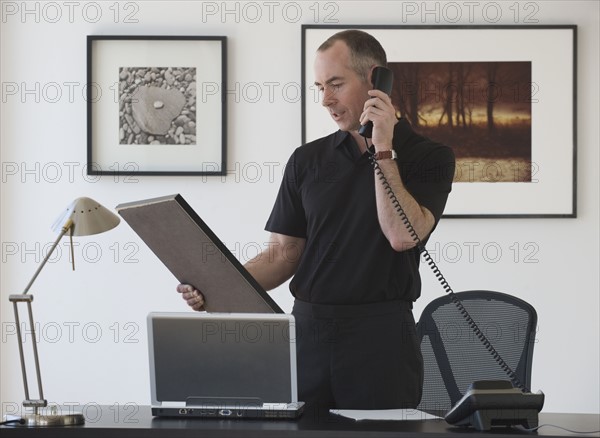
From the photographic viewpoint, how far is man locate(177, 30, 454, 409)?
7.68ft

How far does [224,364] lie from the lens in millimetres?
1960

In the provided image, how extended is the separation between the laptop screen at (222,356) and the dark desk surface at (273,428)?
0.22ft

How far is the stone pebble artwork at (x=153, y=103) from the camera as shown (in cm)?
364

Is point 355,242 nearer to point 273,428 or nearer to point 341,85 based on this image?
point 341,85

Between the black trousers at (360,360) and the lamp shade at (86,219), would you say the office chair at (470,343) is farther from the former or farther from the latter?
the lamp shade at (86,219)

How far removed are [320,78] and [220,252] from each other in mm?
720

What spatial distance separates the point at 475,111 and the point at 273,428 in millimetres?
2101

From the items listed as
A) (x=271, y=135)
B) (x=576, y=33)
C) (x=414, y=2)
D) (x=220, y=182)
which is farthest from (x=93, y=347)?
(x=576, y=33)

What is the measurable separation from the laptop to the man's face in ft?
2.57

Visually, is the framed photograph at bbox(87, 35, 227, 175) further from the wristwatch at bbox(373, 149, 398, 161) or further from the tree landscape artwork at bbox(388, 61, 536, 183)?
the wristwatch at bbox(373, 149, 398, 161)

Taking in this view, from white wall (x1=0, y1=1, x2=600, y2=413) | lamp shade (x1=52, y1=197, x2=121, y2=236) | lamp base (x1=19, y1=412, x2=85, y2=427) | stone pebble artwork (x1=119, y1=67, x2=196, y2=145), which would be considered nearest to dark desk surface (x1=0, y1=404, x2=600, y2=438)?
lamp base (x1=19, y1=412, x2=85, y2=427)

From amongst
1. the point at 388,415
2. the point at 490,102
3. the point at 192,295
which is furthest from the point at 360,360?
the point at 490,102

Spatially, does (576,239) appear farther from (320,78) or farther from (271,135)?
(320,78)

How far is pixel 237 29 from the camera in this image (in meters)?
3.64
